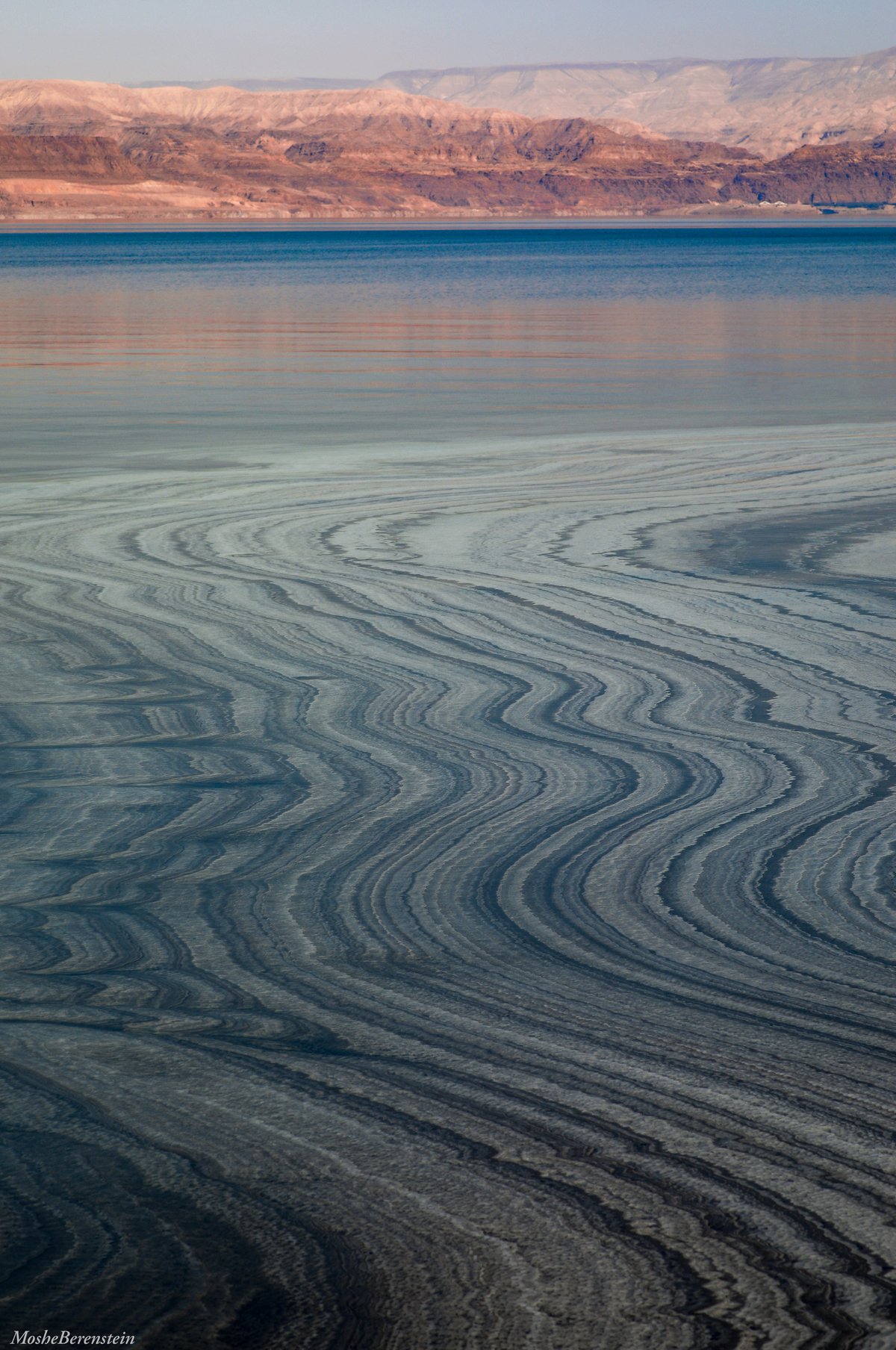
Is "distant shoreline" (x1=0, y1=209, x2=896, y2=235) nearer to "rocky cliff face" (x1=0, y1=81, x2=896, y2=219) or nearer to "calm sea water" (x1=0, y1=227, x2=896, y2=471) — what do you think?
"rocky cliff face" (x1=0, y1=81, x2=896, y2=219)

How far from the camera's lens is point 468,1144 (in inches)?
65.2

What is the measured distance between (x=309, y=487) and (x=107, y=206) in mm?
147187

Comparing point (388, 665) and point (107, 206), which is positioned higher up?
point (107, 206)

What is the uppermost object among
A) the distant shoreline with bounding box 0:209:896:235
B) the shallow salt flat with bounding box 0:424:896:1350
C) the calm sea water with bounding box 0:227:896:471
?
the distant shoreline with bounding box 0:209:896:235

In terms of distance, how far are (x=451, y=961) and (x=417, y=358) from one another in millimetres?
12366

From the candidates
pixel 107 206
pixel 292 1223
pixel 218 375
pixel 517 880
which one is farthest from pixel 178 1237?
pixel 107 206

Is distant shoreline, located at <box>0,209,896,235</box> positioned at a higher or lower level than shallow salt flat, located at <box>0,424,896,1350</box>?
higher

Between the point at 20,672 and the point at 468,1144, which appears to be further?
the point at 20,672

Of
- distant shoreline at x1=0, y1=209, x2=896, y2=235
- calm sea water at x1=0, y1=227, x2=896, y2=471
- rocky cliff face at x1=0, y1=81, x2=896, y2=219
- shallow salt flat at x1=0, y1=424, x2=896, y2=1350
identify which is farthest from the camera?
rocky cliff face at x1=0, y1=81, x2=896, y2=219

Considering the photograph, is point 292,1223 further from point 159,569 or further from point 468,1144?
point 159,569

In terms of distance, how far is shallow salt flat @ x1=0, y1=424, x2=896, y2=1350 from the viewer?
1.44 meters

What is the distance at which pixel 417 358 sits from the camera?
1400 cm

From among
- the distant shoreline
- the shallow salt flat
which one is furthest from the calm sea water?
the distant shoreline

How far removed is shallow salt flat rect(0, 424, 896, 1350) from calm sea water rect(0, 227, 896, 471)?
4323mm
